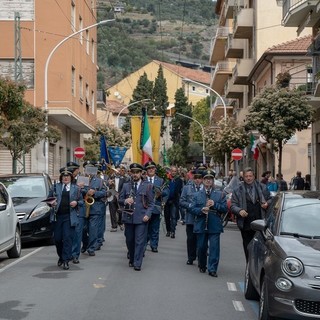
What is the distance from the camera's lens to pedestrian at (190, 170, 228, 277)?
12453 mm

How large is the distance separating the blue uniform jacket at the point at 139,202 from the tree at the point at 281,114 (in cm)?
1494

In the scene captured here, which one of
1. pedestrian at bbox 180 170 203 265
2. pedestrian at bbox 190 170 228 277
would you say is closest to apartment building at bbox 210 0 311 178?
pedestrian at bbox 180 170 203 265

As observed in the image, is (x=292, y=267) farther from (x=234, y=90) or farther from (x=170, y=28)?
(x=170, y=28)

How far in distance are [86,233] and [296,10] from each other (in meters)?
14.1

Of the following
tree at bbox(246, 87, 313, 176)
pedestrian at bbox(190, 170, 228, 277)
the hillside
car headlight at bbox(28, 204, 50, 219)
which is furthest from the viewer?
the hillside

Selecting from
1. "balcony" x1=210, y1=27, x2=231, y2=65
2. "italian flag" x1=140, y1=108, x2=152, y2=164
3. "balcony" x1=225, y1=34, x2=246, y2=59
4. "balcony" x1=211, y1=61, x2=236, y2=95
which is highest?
"balcony" x1=210, y1=27, x2=231, y2=65

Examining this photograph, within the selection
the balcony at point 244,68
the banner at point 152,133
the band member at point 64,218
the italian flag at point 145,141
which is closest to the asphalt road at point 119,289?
the band member at point 64,218

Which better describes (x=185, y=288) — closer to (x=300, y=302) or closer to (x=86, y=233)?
(x=300, y=302)

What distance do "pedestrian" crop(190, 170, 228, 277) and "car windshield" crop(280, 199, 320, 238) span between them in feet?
10.8

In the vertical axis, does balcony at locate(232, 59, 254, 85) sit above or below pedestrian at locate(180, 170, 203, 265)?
above

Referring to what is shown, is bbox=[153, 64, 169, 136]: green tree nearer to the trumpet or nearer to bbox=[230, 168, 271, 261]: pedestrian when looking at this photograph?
the trumpet

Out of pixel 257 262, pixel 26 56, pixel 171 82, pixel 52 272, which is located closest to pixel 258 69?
pixel 26 56

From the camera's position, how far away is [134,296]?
10.4 metres

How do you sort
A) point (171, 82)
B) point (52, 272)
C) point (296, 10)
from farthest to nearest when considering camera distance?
1. point (171, 82)
2. point (296, 10)
3. point (52, 272)
